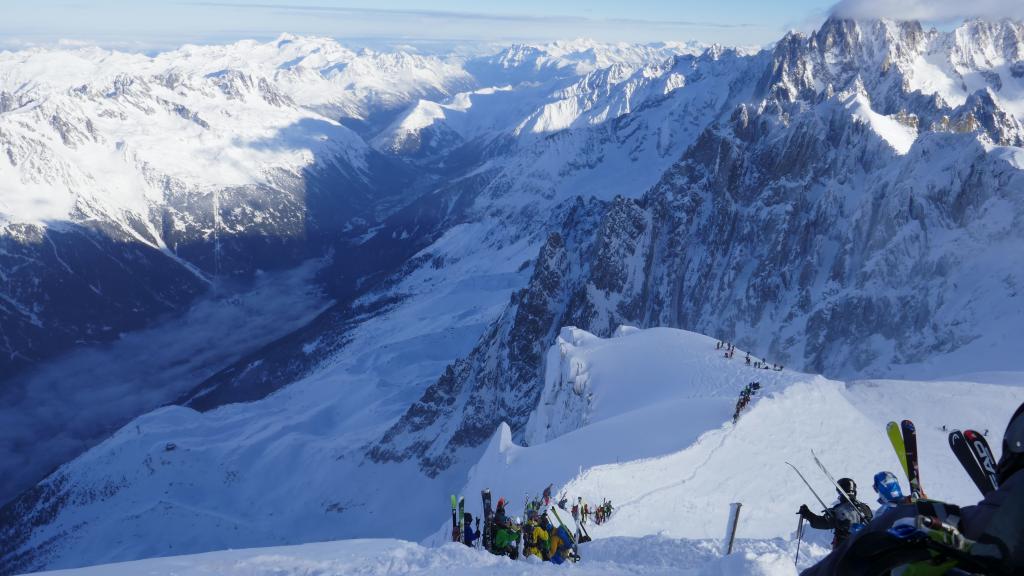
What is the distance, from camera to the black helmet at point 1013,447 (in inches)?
212

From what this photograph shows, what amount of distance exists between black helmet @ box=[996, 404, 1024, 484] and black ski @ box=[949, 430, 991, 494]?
5.64 feet

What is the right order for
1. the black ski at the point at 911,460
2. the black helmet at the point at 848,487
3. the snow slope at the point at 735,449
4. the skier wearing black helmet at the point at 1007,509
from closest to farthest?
the skier wearing black helmet at the point at 1007,509 < the black ski at the point at 911,460 < the black helmet at the point at 848,487 < the snow slope at the point at 735,449

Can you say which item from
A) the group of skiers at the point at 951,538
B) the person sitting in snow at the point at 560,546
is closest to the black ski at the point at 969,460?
the group of skiers at the point at 951,538

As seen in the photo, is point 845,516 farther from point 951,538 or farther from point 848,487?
point 951,538

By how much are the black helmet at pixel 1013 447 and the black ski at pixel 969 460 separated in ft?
5.64

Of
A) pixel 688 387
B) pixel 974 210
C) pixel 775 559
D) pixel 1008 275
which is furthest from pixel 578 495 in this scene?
pixel 974 210

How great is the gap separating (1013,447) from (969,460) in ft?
7.74

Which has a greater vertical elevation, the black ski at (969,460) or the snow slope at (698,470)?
the black ski at (969,460)

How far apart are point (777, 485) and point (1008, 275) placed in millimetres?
89048

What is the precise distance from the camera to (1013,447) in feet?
17.9

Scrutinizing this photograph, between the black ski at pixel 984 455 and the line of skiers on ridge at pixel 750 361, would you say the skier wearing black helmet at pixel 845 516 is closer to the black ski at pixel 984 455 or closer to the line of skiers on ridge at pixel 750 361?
the black ski at pixel 984 455

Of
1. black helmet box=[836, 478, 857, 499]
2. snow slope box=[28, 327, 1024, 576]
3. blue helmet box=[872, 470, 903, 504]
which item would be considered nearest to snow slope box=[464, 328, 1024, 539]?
snow slope box=[28, 327, 1024, 576]

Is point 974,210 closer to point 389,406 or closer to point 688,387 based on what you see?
point 688,387

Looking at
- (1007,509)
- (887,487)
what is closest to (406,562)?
(887,487)
